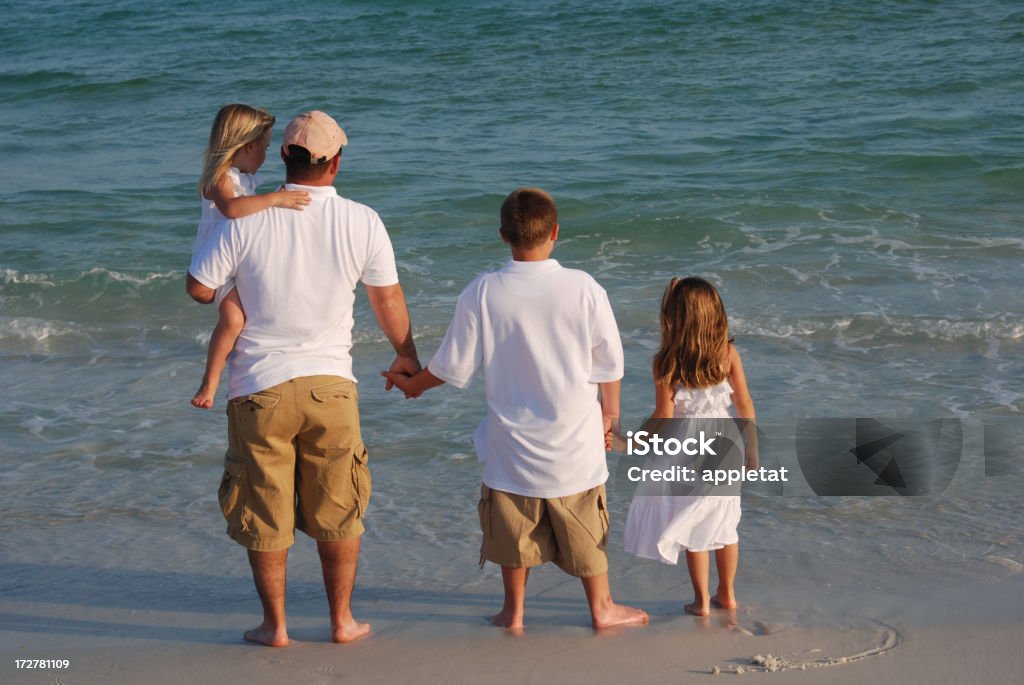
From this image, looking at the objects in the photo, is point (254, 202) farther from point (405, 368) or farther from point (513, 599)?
point (513, 599)

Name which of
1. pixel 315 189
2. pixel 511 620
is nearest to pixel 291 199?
pixel 315 189

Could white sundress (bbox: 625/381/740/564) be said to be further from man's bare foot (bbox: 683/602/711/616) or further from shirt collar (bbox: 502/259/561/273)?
shirt collar (bbox: 502/259/561/273)

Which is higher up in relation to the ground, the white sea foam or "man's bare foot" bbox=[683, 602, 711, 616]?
the white sea foam

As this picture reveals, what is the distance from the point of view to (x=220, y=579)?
175 inches

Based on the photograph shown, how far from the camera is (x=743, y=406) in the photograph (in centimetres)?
368

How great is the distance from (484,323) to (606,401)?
0.47 meters

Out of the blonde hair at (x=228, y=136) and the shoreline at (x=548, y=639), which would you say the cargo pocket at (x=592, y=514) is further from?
the blonde hair at (x=228, y=136)

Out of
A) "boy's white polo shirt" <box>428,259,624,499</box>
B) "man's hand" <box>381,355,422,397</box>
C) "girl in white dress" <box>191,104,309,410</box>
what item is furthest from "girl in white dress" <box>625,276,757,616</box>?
"girl in white dress" <box>191,104,309,410</box>

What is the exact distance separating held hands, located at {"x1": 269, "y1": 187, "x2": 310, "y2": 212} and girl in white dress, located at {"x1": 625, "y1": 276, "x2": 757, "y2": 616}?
3.69 feet

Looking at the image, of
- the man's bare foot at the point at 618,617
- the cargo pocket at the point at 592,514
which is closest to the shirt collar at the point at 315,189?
the cargo pocket at the point at 592,514

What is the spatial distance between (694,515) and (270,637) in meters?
1.39

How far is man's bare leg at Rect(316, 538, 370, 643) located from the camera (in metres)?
3.62

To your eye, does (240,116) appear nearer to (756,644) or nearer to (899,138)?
(756,644)

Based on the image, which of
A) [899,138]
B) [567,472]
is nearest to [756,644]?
[567,472]
